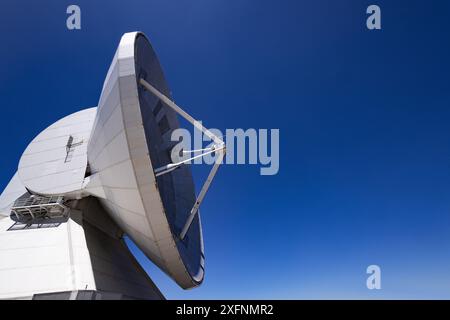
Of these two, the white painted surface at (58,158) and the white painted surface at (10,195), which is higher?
the white painted surface at (58,158)

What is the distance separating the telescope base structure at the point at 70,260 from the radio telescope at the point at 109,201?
0.05 meters

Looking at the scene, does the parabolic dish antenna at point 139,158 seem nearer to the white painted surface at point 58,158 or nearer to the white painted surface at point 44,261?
the white painted surface at point 58,158

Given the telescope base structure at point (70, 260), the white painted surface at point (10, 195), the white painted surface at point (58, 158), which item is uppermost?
the white painted surface at point (58, 158)

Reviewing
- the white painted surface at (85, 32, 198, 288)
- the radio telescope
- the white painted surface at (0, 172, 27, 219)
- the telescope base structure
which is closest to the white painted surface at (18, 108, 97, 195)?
the radio telescope

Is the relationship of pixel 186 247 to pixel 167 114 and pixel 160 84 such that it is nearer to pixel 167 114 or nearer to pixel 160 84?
pixel 167 114

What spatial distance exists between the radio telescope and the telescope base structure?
0.05 m

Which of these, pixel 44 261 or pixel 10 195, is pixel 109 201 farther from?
pixel 10 195

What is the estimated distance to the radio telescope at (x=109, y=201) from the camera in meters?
11.9

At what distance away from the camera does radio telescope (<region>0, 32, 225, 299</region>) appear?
1190 centimetres

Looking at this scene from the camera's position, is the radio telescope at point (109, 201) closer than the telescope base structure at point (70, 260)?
Yes

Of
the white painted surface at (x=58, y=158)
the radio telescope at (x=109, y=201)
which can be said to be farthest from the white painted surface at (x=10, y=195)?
the white painted surface at (x=58, y=158)

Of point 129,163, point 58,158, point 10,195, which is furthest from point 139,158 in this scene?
point 10,195

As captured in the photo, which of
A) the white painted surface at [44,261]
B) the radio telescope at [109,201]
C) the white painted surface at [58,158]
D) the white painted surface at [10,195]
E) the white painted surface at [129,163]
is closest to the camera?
the white painted surface at [129,163]
